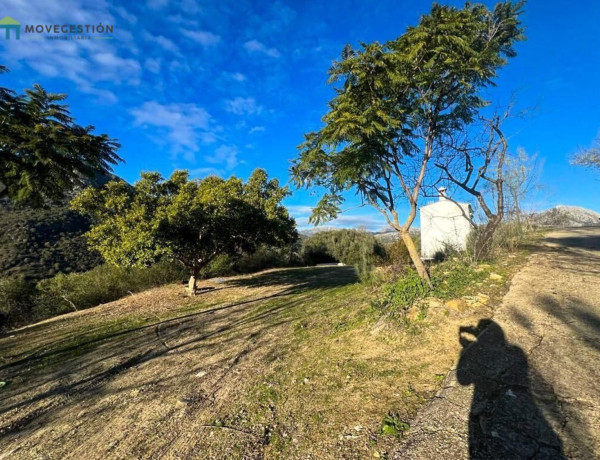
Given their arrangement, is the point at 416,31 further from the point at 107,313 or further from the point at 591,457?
the point at 107,313

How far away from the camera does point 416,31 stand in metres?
5.29

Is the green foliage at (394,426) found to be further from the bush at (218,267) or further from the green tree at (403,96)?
the bush at (218,267)

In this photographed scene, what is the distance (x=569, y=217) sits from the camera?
26.4 m

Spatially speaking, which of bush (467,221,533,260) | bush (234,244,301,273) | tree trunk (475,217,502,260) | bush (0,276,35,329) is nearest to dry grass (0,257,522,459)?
tree trunk (475,217,502,260)

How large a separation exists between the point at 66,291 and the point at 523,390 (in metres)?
14.7

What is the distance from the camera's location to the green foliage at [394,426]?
249 centimetres

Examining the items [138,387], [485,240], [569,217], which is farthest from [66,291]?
[569,217]

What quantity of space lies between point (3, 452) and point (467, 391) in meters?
4.64

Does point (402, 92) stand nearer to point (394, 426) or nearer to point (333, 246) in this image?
point (394, 426)

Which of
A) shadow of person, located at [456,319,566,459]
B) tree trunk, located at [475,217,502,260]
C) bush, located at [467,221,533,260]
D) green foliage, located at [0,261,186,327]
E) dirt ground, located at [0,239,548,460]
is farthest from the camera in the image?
green foliage, located at [0,261,186,327]

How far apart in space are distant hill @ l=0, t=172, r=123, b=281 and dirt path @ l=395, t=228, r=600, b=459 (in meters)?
23.9

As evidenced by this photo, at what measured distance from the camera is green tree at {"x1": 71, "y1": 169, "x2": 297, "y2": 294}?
28.1ft

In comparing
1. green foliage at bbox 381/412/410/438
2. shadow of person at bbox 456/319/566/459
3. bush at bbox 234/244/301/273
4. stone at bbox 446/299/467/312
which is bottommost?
green foliage at bbox 381/412/410/438

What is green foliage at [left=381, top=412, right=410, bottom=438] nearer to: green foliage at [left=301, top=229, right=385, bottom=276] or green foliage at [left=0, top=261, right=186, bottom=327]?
green foliage at [left=0, top=261, right=186, bottom=327]
